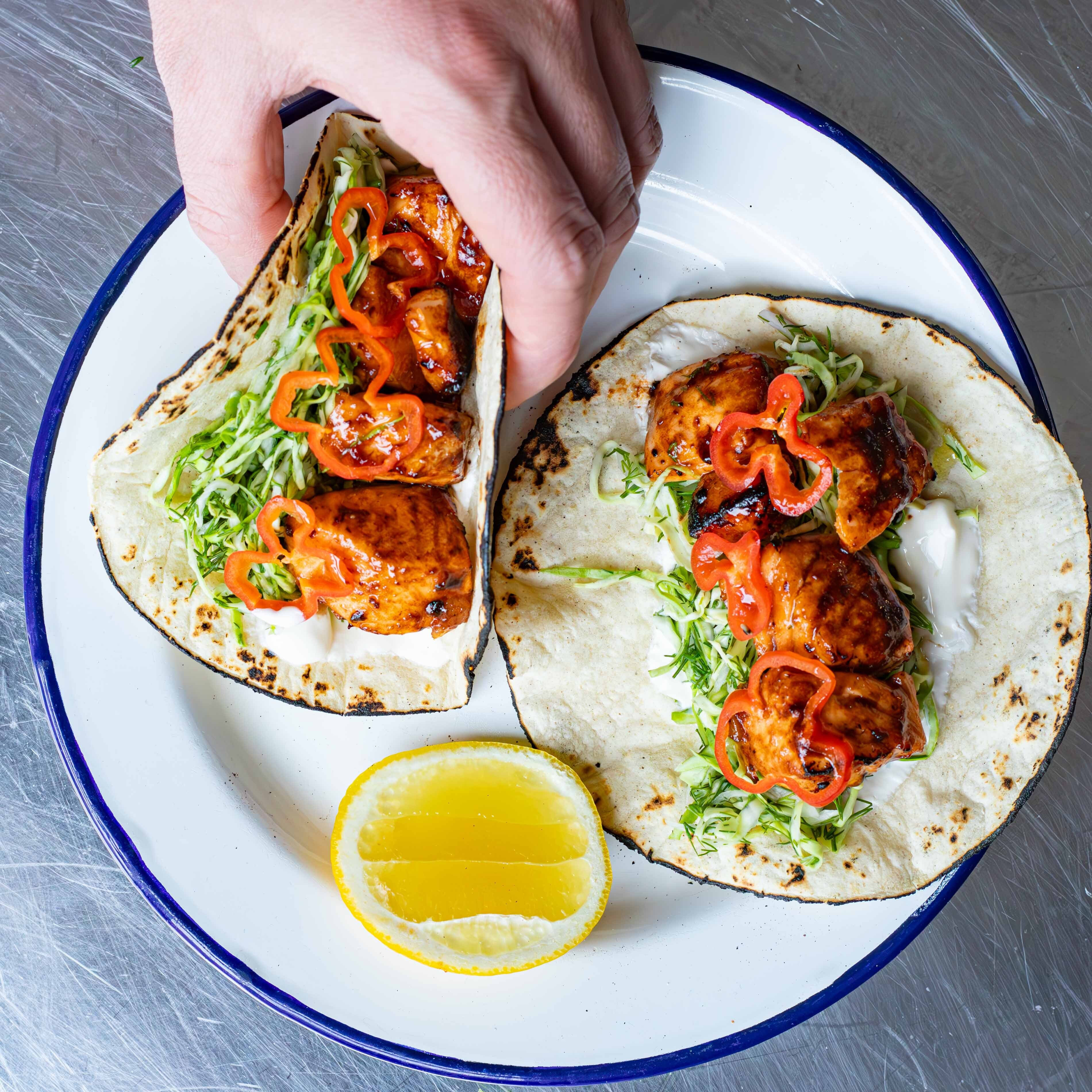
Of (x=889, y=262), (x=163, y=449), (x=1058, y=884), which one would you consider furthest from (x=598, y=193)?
(x=1058, y=884)

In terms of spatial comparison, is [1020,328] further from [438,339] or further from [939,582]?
[438,339]

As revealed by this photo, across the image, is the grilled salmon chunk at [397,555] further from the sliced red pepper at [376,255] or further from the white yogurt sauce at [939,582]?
the white yogurt sauce at [939,582]

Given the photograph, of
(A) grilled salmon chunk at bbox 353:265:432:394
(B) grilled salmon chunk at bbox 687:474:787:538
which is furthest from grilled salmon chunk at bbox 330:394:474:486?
(B) grilled salmon chunk at bbox 687:474:787:538

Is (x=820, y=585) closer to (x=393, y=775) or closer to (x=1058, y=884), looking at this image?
(x=393, y=775)

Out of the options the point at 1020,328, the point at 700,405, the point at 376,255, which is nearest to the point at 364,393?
the point at 376,255

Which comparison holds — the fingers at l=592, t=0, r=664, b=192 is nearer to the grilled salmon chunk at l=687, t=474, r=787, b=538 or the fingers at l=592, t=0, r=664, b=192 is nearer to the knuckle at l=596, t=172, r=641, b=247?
the knuckle at l=596, t=172, r=641, b=247

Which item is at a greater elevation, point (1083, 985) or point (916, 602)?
point (916, 602)

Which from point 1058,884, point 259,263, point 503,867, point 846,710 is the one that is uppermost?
point 259,263
